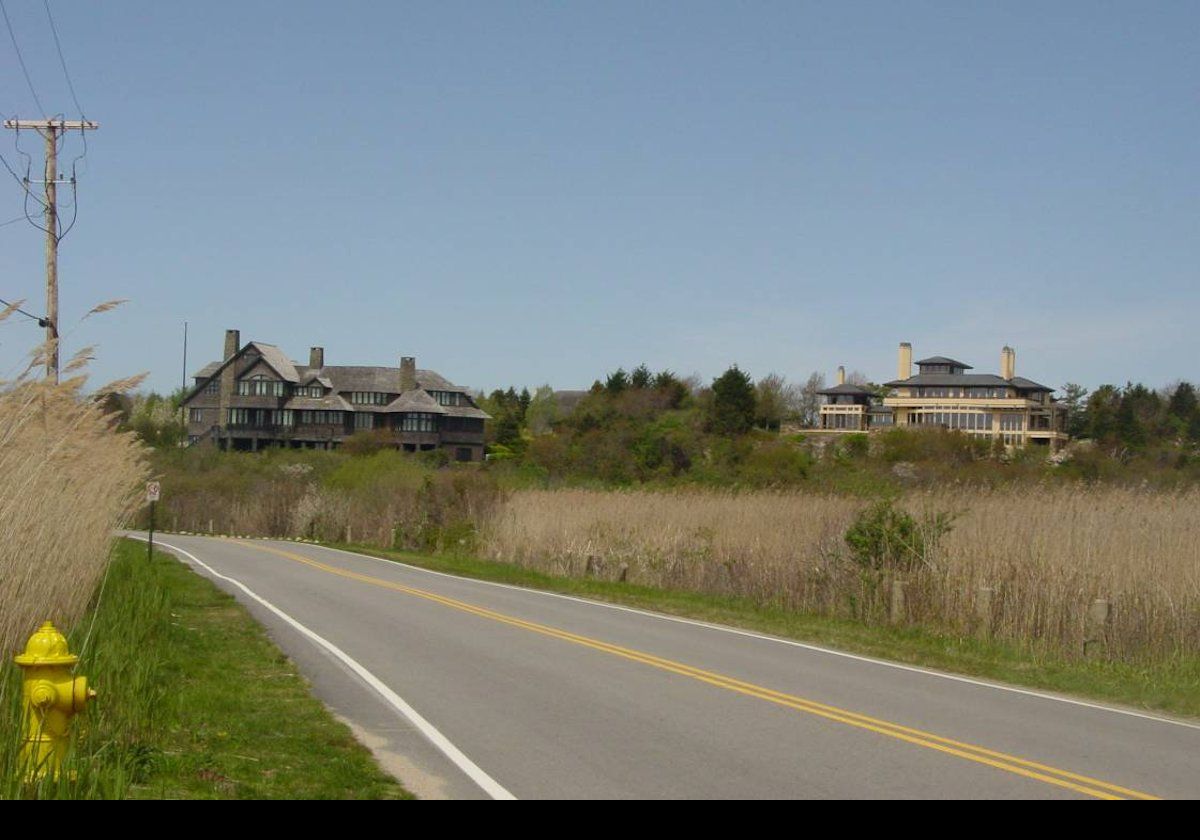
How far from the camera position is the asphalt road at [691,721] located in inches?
368

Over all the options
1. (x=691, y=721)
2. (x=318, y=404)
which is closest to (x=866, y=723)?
(x=691, y=721)

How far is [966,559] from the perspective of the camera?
22.4 metres

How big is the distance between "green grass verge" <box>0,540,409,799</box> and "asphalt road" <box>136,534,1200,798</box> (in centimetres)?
47

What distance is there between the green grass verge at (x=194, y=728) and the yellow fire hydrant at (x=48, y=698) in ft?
0.50

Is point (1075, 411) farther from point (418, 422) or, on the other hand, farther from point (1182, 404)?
point (418, 422)

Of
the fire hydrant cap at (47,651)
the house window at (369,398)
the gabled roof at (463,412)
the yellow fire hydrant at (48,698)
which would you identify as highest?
the house window at (369,398)

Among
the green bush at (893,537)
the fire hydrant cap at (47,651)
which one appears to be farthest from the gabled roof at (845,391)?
the fire hydrant cap at (47,651)

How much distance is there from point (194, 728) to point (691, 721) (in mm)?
4524

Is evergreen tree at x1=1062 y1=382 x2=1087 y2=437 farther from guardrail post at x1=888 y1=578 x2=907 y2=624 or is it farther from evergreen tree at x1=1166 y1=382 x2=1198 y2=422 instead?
guardrail post at x1=888 y1=578 x2=907 y2=624

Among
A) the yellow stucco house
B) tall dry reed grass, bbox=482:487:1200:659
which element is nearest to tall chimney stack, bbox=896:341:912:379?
the yellow stucco house

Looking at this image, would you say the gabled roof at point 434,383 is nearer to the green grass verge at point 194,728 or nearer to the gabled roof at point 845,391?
the gabled roof at point 845,391

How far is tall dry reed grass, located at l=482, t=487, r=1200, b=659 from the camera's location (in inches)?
757
